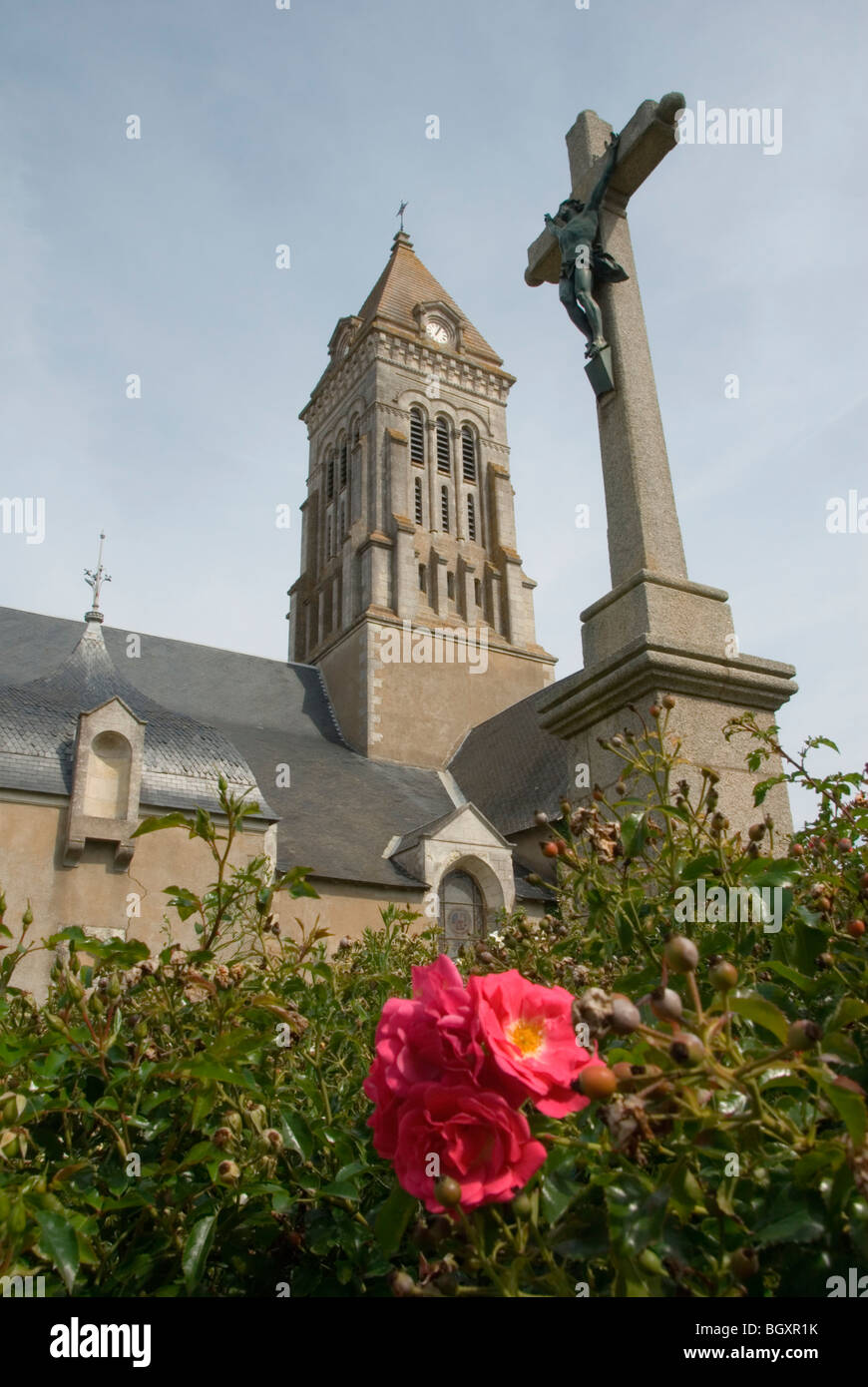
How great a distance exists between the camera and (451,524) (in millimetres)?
31688

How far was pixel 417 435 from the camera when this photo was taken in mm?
32906

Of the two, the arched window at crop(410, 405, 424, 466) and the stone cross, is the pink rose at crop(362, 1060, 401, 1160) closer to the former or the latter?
the stone cross

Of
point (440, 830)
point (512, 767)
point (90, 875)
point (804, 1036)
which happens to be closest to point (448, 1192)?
point (804, 1036)

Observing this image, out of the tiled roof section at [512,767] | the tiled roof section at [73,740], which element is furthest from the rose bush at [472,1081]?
the tiled roof section at [512,767]

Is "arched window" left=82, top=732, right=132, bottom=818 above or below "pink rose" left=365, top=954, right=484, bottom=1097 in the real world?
above

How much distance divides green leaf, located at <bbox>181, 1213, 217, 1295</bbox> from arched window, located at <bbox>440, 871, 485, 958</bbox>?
696 inches

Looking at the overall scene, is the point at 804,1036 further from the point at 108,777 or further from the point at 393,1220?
the point at 108,777

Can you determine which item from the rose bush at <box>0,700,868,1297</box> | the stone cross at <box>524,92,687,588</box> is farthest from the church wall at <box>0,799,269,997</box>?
the rose bush at <box>0,700,868,1297</box>

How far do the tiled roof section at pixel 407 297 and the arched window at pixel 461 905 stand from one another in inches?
878

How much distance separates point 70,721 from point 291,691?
42.3ft

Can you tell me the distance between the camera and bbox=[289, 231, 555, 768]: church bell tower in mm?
26828

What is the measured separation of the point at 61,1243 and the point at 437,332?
1469 inches

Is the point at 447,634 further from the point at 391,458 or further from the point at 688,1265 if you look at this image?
the point at 688,1265

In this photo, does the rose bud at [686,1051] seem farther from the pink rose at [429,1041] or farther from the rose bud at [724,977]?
the pink rose at [429,1041]
